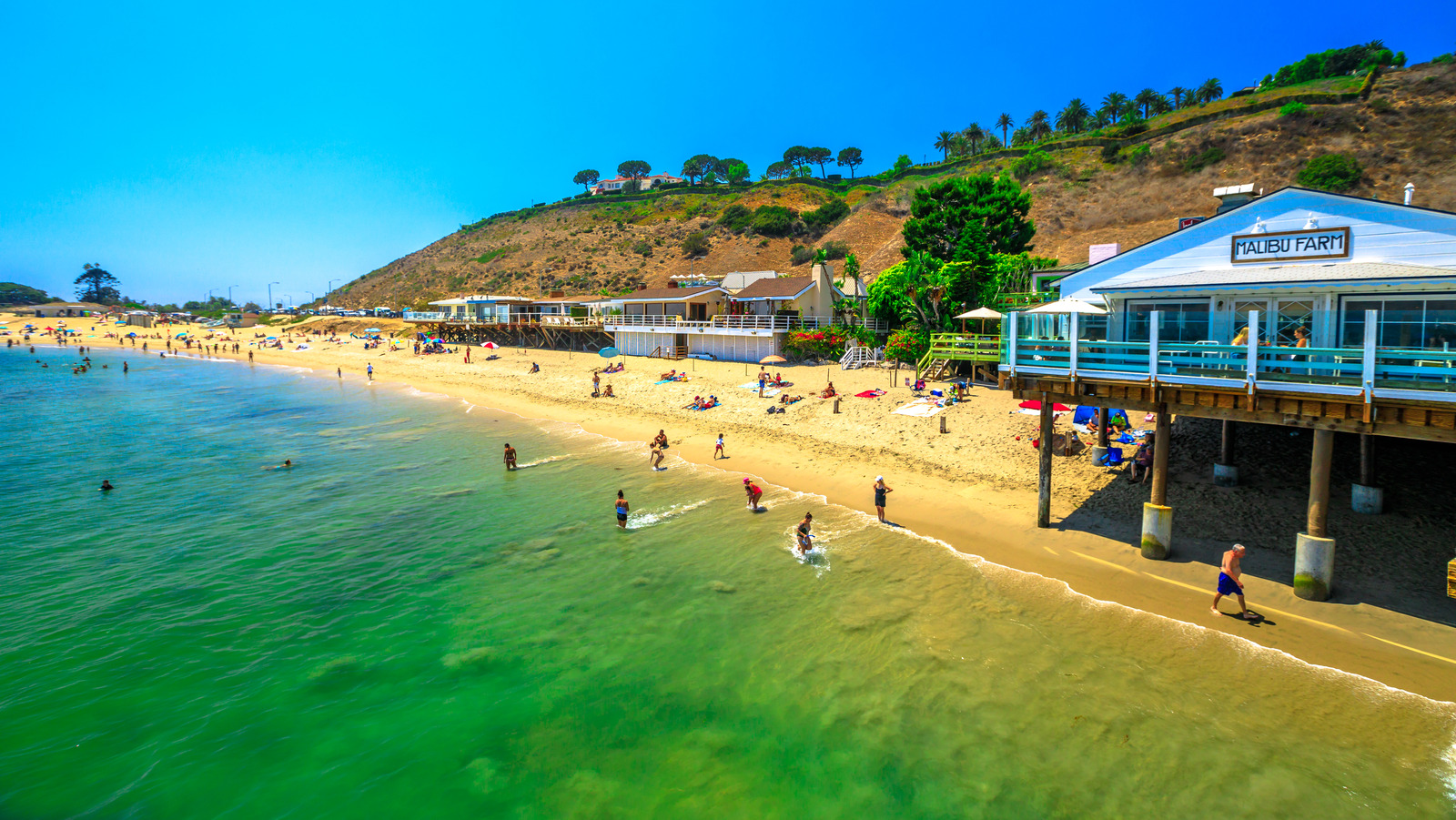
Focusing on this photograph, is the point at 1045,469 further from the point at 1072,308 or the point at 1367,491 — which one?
the point at 1367,491

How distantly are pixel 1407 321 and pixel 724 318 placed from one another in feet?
120

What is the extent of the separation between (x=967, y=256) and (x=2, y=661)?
147 ft

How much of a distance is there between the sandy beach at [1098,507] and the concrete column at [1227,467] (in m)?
0.31

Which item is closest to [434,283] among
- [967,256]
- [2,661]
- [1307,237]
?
[967,256]

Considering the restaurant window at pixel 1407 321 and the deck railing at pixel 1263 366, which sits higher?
the restaurant window at pixel 1407 321

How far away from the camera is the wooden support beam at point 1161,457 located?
1353 cm

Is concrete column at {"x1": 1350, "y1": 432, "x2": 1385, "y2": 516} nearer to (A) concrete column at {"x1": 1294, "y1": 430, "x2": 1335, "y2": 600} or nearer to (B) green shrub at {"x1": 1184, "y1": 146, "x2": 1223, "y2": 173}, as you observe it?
(A) concrete column at {"x1": 1294, "y1": 430, "x2": 1335, "y2": 600}

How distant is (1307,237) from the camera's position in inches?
533

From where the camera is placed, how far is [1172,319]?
16328 millimetres

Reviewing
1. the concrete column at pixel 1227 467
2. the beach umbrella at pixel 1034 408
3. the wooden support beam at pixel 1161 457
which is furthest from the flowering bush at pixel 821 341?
the wooden support beam at pixel 1161 457

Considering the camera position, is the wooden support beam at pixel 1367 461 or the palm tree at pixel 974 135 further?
the palm tree at pixel 974 135

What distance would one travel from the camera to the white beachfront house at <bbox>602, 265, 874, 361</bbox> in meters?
44.2

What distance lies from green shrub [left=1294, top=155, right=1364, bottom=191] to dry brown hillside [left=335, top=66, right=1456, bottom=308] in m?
2.19

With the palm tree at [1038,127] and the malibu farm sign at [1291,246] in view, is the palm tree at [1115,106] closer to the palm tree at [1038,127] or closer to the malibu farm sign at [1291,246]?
the palm tree at [1038,127]
